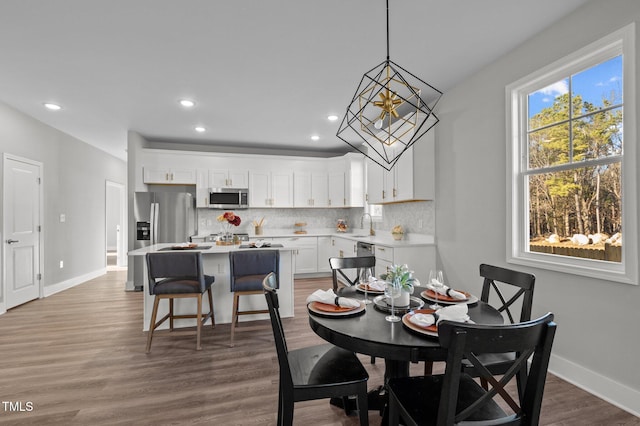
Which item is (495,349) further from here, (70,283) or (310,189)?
(70,283)

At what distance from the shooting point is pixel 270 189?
631 cm

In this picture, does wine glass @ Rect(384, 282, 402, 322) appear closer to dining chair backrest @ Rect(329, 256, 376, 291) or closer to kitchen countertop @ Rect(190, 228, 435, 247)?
dining chair backrest @ Rect(329, 256, 376, 291)

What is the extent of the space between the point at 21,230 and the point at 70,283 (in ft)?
5.04

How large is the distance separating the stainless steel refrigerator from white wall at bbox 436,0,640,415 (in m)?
4.27

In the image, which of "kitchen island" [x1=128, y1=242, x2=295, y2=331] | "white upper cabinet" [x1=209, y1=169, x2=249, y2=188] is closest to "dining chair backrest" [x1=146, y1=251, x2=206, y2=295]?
"kitchen island" [x1=128, y1=242, x2=295, y2=331]

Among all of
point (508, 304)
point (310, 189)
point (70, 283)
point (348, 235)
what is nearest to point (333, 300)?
point (508, 304)

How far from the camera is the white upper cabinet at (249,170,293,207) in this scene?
20.4 ft

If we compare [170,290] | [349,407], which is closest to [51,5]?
[170,290]

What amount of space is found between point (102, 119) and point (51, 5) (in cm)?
284

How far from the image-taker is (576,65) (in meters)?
2.35

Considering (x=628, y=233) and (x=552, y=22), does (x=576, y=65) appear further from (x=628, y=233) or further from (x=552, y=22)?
(x=628, y=233)

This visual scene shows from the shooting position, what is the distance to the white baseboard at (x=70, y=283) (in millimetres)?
4980

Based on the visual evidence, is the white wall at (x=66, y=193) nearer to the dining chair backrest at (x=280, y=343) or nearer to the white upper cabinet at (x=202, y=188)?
the white upper cabinet at (x=202, y=188)

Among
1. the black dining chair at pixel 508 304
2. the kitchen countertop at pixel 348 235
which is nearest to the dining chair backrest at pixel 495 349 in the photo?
the black dining chair at pixel 508 304
